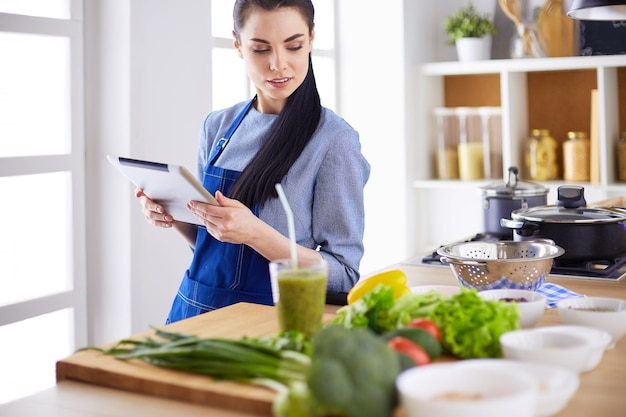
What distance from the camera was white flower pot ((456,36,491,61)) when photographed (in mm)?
4410

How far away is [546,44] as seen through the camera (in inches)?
169

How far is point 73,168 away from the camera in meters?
2.85

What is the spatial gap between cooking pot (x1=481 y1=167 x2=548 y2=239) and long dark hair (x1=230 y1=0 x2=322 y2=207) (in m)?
0.93

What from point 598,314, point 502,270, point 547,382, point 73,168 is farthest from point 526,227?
point 73,168

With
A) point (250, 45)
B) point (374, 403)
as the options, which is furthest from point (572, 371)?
point (250, 45)

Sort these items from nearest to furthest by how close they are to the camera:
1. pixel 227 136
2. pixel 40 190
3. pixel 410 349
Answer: pixel 410 349 → pixel 227 136 → pixel 40 190

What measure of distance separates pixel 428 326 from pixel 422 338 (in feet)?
0.24

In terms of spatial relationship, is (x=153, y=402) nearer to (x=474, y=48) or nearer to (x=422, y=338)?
(x=422, y=338)

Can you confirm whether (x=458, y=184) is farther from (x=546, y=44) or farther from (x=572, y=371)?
(x=572, y=371)

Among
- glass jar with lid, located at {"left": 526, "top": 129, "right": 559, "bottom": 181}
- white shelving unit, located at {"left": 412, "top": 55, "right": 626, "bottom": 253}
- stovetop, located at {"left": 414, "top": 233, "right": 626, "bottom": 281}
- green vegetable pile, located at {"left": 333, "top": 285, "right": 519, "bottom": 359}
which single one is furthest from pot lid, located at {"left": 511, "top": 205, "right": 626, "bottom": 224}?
glass jar with lid, located at {"left": 526, "top": 129, "right": 559, "bottom": 181}

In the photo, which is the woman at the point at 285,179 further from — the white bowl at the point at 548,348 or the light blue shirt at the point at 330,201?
the white bowl at the point at 548,348

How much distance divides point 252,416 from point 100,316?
181 centimetres

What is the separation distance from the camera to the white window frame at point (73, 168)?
106 inches

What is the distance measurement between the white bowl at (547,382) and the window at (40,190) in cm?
190
